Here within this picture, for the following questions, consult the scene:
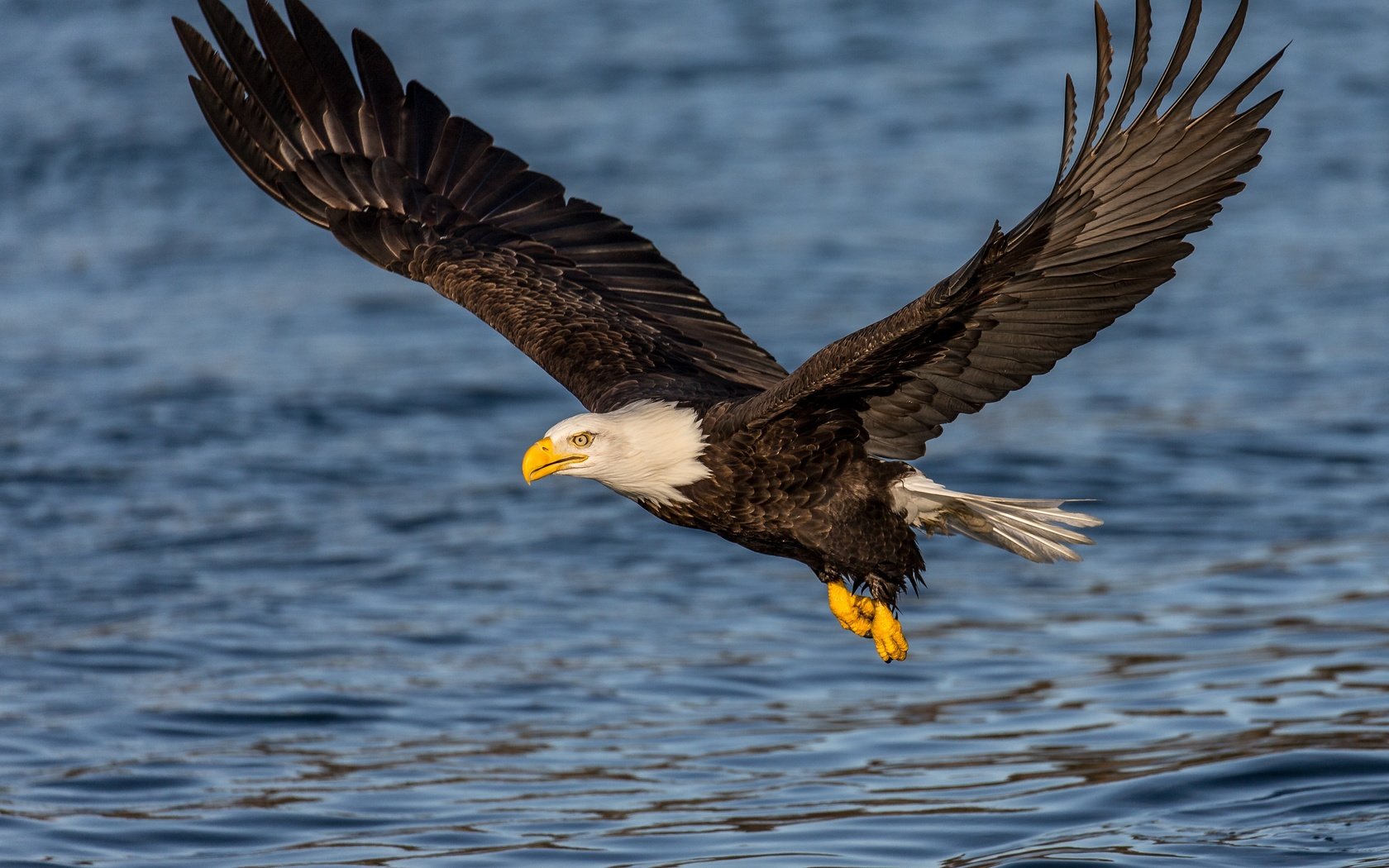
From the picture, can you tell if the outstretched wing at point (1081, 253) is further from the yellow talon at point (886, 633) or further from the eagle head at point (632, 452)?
the yellow talon at point (886, 633)

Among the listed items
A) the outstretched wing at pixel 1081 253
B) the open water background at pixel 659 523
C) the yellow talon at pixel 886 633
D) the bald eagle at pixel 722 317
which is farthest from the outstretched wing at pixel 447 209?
the open water background at pixel 659 523

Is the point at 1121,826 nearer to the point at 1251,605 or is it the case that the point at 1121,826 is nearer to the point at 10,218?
the point at 1251,605

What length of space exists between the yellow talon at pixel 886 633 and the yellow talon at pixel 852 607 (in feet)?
0.07

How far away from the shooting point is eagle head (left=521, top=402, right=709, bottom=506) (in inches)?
229

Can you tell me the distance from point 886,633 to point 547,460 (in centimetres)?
124

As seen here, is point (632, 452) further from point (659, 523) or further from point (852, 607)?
point (659, 523)

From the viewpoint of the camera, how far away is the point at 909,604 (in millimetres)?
9562

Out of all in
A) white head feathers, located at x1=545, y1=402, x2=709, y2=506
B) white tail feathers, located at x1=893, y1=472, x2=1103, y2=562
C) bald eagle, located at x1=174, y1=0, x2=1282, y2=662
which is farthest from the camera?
white tail feathers, located at x1=893, y1=472, x2=1103, y2=562

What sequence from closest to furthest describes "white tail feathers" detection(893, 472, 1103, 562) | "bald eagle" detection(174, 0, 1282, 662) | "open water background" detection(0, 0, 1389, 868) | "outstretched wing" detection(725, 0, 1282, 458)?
"outstretched wing" detection(725, 0, 1282, 458), "bald eagle" detection(174, 0, 1282, 662), "white tail feathers" detection(893, 472, 1103, 562), "open water background" detection(0, 0, 1389, 868)

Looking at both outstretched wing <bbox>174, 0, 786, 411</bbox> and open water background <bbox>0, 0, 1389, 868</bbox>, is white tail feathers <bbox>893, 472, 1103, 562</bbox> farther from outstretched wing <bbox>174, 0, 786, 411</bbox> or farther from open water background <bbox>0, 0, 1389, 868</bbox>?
open water background <bbox>0, 0, 1389, 868</bbox>

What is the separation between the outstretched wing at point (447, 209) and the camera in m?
7.00

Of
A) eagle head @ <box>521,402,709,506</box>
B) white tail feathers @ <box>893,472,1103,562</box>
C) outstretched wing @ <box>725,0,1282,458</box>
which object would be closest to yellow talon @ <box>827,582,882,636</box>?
white tail feathers @ <box>893,472,1103,562</box>

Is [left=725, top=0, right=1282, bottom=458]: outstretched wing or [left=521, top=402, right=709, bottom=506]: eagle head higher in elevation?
[left=725, top=0, right=1282, bottom=458]: outstretched wing

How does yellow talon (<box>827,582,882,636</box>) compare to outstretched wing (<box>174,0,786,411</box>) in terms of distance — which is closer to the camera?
yellow talon (<box>827,582,882,636</box>)
